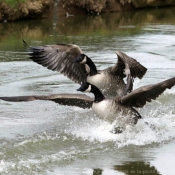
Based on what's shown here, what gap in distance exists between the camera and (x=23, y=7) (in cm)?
2673

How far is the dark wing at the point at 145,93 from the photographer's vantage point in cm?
800

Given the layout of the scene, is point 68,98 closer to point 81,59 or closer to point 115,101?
point 115,101

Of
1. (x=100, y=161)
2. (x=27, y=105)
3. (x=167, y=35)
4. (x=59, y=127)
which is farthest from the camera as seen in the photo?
(x=167, y=35)

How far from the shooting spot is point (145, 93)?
8.48 meters

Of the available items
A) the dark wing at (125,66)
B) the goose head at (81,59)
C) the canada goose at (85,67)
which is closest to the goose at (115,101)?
the canada goose at (85,67)

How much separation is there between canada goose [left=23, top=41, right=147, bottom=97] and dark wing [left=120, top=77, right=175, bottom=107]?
63cm

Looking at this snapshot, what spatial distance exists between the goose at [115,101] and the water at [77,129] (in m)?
0.16

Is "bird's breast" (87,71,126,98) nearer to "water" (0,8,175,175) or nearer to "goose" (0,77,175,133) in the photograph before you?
"water" (0,8,175,175)

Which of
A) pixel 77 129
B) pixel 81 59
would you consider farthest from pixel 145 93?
pixel 81 59

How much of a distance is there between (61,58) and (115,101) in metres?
2.16

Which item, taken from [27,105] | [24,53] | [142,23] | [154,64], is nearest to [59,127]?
[27,105]

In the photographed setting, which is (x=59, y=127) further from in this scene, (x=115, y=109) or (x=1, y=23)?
(x=1, y=23)

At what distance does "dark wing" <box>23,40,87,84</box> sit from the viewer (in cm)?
1024

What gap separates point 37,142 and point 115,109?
127 cm
